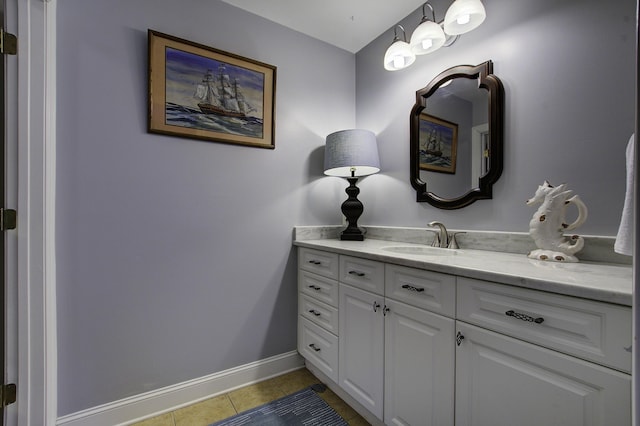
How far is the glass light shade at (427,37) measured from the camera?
1501mm

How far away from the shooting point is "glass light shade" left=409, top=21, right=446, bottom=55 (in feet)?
4.92

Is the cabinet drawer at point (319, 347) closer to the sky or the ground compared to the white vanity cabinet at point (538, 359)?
closer to the ground

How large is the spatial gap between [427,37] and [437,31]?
56 millimetres

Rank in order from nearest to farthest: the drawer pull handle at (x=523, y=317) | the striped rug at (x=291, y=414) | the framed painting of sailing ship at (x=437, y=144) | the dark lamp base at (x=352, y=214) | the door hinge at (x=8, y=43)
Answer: the drawer pull handle at (x=523, y=317) < the door hinge at (x=8, y=43) < the striped rug at (x=291, y=414) < the framed painting of sailing ship at (x=437, y=144) < the dark lamp base at (x=352, y=214)

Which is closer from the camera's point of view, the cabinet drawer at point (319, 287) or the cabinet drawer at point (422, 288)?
the cabinet drawer at point (422, 288)

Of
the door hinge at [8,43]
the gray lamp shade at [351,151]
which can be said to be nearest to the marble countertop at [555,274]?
the gray lamp shade at [351,151]

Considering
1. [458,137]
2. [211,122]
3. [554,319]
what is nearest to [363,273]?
[554,319]

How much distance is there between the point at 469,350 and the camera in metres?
0.94

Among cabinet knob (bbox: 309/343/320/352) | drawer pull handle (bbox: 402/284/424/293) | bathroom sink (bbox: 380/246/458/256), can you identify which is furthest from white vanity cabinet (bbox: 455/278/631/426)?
cabinet knob (bbox: 309/343/320/352)

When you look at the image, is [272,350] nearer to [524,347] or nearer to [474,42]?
[524,347]

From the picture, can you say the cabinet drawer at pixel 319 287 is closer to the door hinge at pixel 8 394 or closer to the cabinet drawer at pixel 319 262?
the cabinet drawer at pixel 319 262

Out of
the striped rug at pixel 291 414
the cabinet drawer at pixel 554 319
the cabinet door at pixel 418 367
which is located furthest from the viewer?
the striped rug at pixel 291 414

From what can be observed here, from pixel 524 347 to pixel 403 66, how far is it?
1.62 metres

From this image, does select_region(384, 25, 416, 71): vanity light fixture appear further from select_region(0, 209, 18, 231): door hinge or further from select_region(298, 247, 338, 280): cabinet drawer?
select_region(0, 209, 18, 231): door hinge
